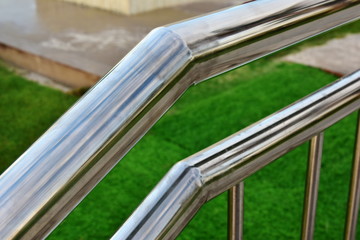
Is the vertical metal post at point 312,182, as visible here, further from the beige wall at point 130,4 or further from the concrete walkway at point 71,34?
the beige wall at point 130,4

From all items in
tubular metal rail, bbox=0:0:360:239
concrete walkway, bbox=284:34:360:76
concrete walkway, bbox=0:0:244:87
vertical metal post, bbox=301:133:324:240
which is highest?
concrete walkway, bbox=284:34:360:76

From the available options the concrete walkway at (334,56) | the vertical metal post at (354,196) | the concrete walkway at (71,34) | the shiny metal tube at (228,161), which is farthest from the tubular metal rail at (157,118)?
the concrete walkway at (334,56)

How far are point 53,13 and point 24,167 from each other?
566 cm

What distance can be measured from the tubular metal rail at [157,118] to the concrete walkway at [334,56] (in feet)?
12.6

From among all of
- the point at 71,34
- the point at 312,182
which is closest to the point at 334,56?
the point at 71,34

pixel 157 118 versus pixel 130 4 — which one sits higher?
pixel 130 4

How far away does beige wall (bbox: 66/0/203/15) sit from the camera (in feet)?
19.2

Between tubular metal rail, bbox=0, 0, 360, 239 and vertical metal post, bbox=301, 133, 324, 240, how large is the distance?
7 centimetres

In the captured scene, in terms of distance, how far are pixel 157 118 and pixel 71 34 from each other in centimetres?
478

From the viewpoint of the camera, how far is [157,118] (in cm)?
55

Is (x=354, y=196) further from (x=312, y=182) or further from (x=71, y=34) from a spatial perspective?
(x=71, y=34)

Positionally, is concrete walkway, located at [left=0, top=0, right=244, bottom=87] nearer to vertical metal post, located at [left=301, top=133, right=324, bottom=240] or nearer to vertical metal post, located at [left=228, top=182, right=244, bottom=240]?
vertical metal post, located at [left=301, top=133, right=324, bottom=240]

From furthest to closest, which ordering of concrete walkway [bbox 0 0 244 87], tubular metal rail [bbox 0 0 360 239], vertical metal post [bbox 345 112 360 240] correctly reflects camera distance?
concrete walkway [bbox 0 0 244 87] < vertical metal post [bbox 345 112 360 240] < tubular metal rail [bbox 0 0 360 239]

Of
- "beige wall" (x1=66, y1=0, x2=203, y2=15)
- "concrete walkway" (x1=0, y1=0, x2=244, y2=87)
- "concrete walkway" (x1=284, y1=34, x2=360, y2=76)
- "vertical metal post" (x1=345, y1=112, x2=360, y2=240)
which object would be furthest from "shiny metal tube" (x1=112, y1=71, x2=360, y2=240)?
"beige wall" (x1=66, y1=0, x2=203, y2=15)
